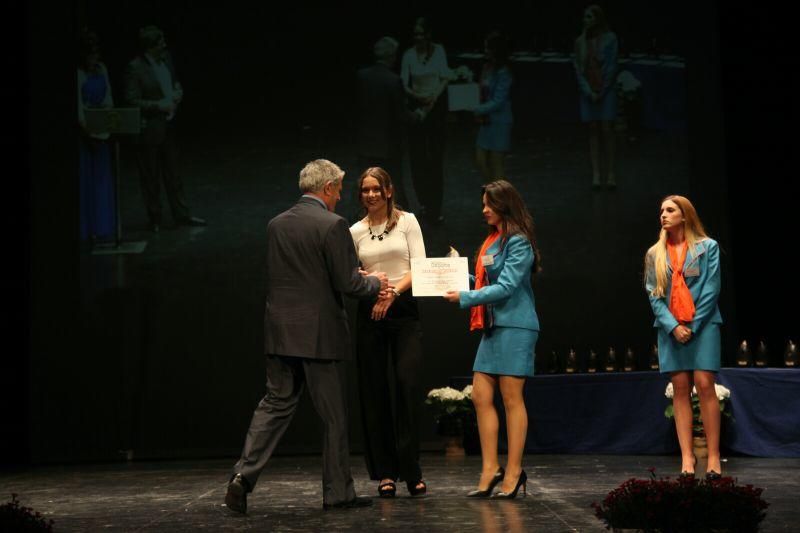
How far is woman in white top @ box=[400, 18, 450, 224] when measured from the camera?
8641 mm

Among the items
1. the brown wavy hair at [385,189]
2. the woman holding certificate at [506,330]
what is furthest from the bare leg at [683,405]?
the brown wavy hair at [385,189]

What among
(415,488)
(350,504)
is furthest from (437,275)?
(350,504)

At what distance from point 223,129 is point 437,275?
4307 millimetres

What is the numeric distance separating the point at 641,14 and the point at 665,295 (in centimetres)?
420

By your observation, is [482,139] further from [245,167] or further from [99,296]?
[99,296]

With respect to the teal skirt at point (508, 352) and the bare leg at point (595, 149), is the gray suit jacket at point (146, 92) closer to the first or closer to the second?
the bare leg at point (595, 149)

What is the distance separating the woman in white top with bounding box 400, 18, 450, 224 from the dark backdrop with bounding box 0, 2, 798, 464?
0.19 meters

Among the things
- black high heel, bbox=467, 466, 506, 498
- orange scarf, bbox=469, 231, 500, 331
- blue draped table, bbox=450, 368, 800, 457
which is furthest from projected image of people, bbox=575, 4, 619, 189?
black high heel, bbox=467, 466, 506, 498

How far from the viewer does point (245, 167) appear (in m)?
8.66

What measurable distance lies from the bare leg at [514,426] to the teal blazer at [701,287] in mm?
949

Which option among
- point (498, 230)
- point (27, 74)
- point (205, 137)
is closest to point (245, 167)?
point (205, 137)

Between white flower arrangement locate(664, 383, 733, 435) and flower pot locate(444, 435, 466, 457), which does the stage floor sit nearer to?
flower pot locate(444, 435, 466, 457)

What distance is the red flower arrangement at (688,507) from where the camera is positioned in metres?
3.08

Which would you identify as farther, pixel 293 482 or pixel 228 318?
pixel 228 318
